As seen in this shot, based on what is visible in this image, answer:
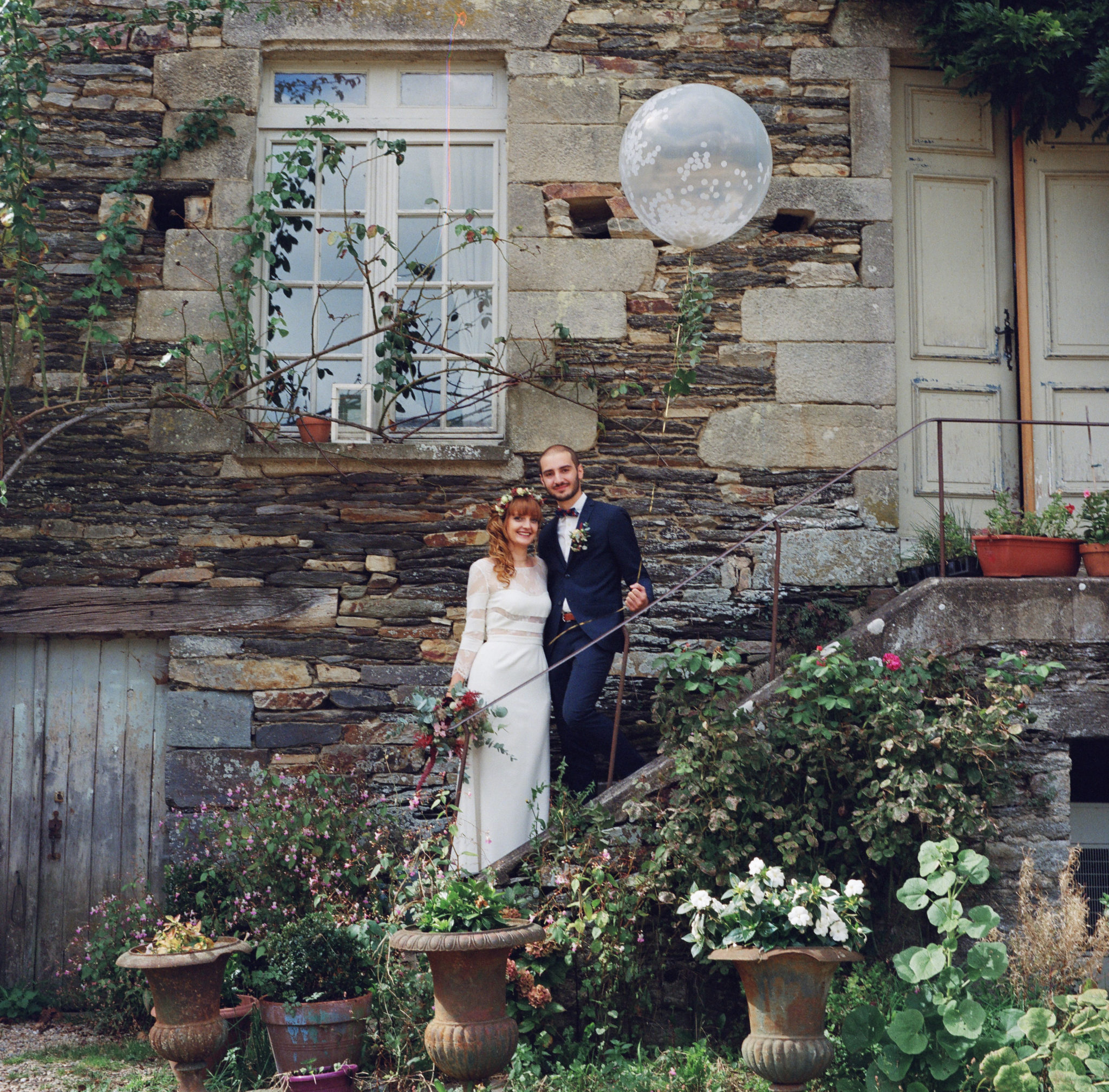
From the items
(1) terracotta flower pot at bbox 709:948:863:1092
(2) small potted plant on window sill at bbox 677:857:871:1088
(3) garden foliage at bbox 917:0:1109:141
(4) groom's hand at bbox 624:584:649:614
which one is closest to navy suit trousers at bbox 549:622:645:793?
(4) groom's hand at bbox 624:584:649:614

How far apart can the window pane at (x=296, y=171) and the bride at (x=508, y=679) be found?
201 centimetres

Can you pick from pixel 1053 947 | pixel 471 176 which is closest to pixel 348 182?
pixel 471 176

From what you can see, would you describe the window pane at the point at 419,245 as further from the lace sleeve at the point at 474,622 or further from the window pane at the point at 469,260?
the lace sleeve at the point at 474,622

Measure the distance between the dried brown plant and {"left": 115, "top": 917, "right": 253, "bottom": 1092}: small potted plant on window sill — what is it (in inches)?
102

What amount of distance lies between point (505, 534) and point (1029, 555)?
2.10m

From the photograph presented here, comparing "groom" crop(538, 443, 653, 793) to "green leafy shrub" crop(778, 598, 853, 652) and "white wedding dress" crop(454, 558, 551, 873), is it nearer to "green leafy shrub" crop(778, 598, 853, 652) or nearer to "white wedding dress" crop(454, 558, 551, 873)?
"white wedding dress" crop(454, 558, 551, 873)

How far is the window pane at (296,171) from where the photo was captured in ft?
19.0

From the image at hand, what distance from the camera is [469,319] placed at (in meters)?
6.04

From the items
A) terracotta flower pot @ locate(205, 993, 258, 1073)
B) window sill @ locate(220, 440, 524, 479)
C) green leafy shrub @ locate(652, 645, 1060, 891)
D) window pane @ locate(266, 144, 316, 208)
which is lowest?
terracotta flower pot @ locate(205, 993, 258, 1073)

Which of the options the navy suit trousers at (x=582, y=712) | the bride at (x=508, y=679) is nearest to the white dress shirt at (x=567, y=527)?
the bride at (x=508, y=679)

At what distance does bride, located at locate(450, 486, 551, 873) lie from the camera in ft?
15.7

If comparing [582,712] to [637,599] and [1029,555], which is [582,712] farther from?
[1029,555]

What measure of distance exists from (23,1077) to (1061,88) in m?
6.10

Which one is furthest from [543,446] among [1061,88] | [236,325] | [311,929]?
[1061,88]
